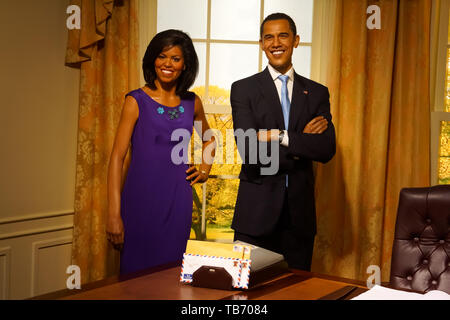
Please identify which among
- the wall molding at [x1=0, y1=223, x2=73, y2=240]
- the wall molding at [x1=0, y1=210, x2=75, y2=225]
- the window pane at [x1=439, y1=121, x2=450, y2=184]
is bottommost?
the wall molding at [x1=0, y1=223, x2=73, y2=240]

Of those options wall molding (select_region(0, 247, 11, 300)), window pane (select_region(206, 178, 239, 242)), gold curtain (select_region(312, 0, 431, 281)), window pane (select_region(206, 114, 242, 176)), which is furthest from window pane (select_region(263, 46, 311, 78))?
wall molding (select_region(0, 247, 11, 300))

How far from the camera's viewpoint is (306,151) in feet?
7.06

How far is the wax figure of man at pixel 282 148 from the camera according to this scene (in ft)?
7.17

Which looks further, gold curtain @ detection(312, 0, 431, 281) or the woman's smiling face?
gold curtain @ detection(312, 0, 431, 281)

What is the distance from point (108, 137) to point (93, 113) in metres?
0.18

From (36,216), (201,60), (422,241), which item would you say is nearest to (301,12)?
(201,60)

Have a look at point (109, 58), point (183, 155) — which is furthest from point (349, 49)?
point (109, 58)

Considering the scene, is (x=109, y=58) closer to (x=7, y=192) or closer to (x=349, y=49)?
(x=7, y=192)

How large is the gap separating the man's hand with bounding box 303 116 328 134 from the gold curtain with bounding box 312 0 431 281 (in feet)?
2.13

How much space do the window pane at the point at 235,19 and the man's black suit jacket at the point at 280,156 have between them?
0.89 meters

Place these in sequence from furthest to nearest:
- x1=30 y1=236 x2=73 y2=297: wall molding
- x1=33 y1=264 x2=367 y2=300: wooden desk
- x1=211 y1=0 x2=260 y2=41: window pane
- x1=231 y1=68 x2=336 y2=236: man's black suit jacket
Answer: x1=211 y1=0 x2=260 y2=41: window pane → x1=30 y1=236 x2=73 y2=297: wall molding → x1=231 y1=68 x2=336 y2=236: man's black suit jacket → x1=33 y1=264 x2=367 y2=300: wooden desk

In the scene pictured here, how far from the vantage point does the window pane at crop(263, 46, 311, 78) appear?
3.10 metres

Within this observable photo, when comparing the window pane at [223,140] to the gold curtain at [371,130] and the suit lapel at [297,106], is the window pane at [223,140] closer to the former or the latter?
the gold curtain at [371,130]

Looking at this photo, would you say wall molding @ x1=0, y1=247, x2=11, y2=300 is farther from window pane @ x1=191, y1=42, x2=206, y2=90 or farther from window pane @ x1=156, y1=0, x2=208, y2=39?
window pane @ x1=156, y1=0, x2=208, y2=39
